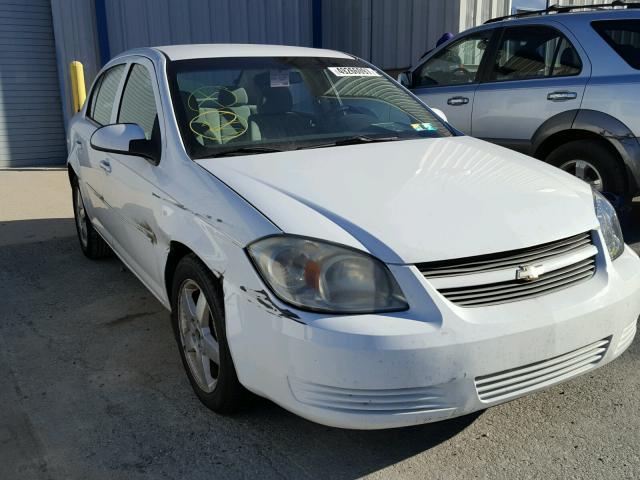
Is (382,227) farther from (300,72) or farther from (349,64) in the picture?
(349,64)

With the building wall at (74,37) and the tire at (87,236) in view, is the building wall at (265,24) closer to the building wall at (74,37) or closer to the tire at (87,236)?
the building wall at (74,37)

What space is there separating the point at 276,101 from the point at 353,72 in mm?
671

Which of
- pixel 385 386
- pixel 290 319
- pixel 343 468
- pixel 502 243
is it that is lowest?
pixel 343 468

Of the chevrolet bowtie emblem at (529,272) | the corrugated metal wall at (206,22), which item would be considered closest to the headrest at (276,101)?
the chevrolet bowtie emblem at (529,272)

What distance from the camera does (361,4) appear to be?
35.7 ft

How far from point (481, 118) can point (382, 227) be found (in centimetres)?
393

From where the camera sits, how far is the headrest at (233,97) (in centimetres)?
334

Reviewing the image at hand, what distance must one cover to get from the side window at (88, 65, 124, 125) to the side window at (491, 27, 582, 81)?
3.34 metres

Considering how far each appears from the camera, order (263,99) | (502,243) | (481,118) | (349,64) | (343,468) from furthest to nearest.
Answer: (481,118)
(349,64)
(263,99)
(343,468)
(502,243)

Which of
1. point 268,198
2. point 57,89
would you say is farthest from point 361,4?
point 268,198

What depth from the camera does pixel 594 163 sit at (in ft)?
16.8

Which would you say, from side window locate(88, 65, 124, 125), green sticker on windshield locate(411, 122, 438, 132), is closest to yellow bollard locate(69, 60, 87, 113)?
side window locate(88, 65, 124, 125)

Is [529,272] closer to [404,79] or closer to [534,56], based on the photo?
[534,56]

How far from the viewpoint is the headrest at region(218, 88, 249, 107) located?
11.0 ft
